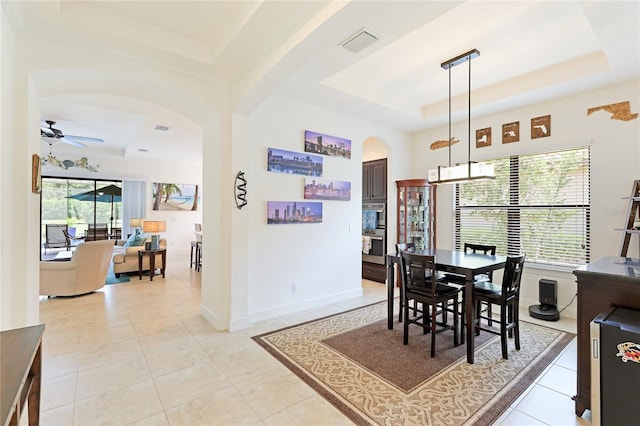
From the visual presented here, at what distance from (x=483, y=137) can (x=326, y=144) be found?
8.24ft

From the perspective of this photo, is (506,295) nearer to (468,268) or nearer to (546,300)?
(468,268)

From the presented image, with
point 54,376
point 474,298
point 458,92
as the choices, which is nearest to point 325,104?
point 458,92

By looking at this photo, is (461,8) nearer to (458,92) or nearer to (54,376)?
(458,92)

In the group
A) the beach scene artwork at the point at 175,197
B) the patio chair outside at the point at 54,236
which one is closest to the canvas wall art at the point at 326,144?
the beach scene artwork at the point at 175,197

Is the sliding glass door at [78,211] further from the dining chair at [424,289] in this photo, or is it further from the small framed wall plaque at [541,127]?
the small framed wall plaque at [541,127]

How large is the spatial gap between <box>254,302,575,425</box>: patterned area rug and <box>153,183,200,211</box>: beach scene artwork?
24.6 feet

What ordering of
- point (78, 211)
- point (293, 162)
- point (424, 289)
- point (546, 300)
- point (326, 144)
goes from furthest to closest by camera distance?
point (78, 211) → point (326, 144) → point (293, 162) → point (546, 300) → point (424, 289)

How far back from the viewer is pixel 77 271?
15.1ft

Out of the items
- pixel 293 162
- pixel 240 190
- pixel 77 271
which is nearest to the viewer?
pixel 240 190

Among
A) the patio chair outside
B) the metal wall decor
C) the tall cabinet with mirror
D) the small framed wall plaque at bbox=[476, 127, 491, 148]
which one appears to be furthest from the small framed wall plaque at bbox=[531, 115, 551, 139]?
the patio chair outside

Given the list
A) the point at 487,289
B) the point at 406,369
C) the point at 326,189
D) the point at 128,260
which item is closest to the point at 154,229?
the point at 128,260

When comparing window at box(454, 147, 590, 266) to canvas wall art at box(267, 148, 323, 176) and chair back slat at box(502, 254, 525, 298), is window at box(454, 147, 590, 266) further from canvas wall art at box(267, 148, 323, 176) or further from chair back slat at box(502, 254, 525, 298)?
canvas wall art at box(267, 148, 323, 176)

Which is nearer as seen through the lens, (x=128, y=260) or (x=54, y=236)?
(x=128, y=260)

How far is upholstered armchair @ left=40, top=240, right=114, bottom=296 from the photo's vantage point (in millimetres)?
4495
